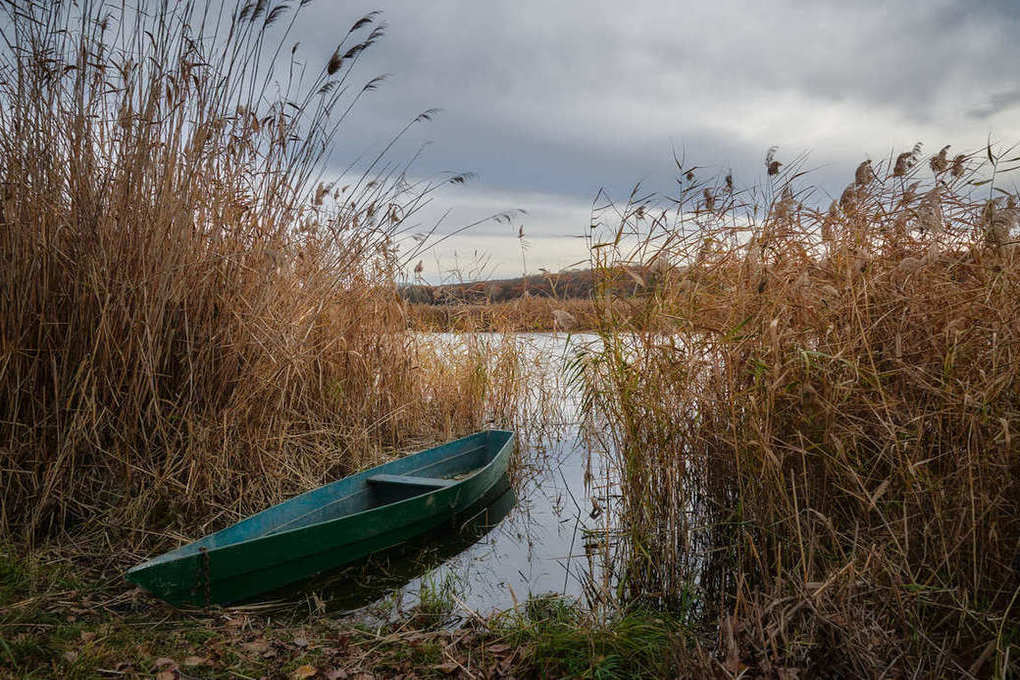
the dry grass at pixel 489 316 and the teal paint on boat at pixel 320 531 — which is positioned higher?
the dry grass at pixel 489 316

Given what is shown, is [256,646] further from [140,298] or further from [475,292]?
[475,292]

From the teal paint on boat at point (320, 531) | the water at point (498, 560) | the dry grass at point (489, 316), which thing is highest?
the dry grass at point (489, 316)

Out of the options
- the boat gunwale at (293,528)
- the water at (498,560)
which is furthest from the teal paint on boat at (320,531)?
the water at (498,560)

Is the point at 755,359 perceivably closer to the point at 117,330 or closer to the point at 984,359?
the point at 984,359

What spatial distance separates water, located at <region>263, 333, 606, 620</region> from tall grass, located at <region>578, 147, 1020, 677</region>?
60 centimetres

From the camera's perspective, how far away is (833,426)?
3.29 metres

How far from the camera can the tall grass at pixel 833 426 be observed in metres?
2.94

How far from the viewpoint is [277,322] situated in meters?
4.97

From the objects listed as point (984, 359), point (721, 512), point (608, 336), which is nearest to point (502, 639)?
point (721, 512)

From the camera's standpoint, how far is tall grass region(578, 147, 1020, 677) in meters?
2.94

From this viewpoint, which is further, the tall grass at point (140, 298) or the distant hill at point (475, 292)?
A: the distant hill at point (475, 292)

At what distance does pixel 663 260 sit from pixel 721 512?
1400 millimetres

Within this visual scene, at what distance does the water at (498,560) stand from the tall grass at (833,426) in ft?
1.96

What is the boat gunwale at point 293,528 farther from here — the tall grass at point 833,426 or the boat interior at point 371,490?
the tall grass at point 833,426
